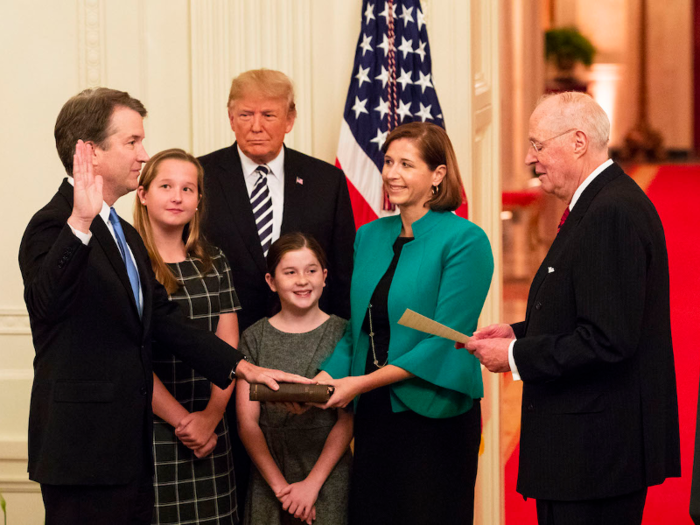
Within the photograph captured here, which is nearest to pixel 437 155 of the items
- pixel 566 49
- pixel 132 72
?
pixel 132 72

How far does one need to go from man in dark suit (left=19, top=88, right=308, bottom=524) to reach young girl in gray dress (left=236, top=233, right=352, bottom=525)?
616mm

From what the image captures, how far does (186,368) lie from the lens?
325 centimetres

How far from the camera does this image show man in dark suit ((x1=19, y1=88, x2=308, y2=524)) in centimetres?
246

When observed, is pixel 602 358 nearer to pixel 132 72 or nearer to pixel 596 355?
pixel 596 355

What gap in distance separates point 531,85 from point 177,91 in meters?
11.2

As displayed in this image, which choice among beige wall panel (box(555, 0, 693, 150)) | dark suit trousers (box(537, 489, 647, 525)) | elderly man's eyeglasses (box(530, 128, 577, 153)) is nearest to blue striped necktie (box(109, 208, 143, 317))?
elderly man's eyeglasses (box(530, 128, 577, 153))

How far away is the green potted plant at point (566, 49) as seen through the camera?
19.8 m

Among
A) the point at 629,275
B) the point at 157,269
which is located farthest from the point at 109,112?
the point at 629,275

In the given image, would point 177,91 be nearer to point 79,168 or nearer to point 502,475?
point 79,168

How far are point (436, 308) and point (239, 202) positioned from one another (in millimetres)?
1099

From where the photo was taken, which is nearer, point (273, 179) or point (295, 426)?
point (295, 426)

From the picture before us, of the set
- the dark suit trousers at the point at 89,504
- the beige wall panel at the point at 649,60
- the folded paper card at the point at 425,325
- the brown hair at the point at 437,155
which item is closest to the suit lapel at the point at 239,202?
the brown hair at the point at 437,155

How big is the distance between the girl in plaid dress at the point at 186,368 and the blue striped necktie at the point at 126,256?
1.44ft

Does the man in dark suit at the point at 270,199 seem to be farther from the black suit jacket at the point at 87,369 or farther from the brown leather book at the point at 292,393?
the black suit jacket at the point at 87,369
